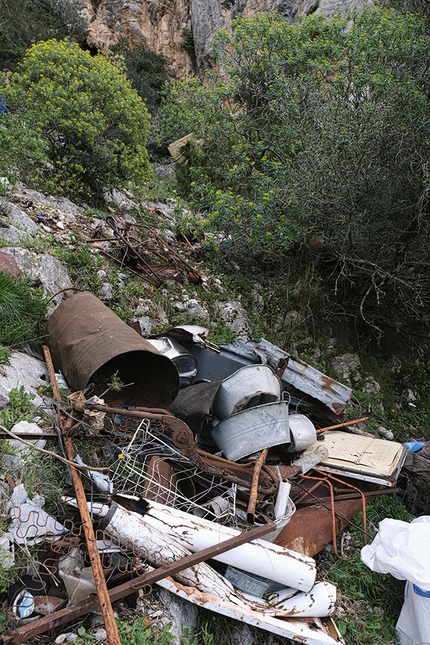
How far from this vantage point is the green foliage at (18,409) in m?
2.60

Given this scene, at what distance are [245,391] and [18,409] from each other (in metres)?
1.61

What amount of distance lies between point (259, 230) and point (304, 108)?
6.38 ft

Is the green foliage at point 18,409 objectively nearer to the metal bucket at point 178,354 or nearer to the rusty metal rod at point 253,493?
the metal bucket at point 178,354

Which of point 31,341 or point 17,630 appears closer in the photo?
point 17,630

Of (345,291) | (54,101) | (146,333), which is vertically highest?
(54,101)

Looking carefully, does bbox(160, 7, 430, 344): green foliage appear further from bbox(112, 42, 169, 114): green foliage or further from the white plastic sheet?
bbox(112, 42, 169, 114): green foliage

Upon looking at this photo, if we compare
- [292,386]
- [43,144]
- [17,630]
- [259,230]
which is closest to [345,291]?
[259,230]

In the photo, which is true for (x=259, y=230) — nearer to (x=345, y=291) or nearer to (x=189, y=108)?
(x=345, y=291)

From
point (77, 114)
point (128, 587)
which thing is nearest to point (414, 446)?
point (128, 587)

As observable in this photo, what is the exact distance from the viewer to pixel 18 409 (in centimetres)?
276

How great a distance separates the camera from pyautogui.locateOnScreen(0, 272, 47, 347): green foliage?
341 centimetres

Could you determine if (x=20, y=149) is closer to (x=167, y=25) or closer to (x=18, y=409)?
(x=18, y=409)

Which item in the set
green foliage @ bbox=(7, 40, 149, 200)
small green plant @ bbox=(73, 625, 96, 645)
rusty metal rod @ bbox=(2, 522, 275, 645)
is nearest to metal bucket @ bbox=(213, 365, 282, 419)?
rusty metal rod @ bbox=(2, 522, 275, 645)

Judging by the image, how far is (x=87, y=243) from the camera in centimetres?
534
